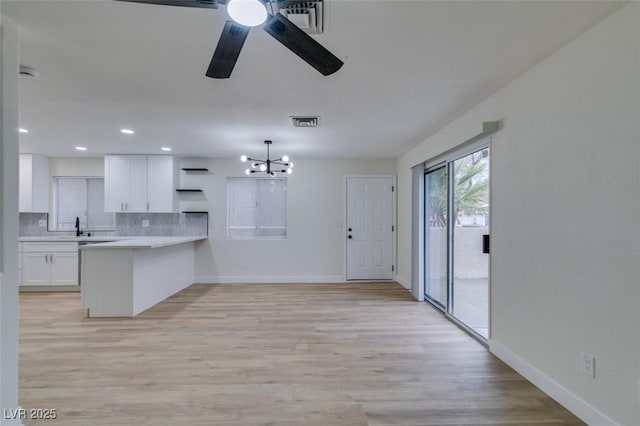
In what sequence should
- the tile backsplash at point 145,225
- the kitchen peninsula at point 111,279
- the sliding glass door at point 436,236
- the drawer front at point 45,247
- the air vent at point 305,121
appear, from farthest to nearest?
the tile backsplash at point 145,225 < the drawer front at point 45,247 < the sliding glass door at point 436,236 < the kitchen peninsula at point 111,279 < the air vent at point 305,121

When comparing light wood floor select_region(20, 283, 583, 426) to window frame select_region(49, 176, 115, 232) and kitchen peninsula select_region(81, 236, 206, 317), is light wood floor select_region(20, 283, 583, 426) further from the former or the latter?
window frame select_region(49, 176, 115, 232)

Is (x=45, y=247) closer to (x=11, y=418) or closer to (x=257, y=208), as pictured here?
(x=257, y=208)

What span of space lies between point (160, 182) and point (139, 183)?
0.37 metres

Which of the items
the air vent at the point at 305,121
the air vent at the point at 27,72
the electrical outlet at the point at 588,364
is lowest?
the electrical outlet at the point at 588,364

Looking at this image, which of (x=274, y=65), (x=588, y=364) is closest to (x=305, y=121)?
(x=274, y=65)

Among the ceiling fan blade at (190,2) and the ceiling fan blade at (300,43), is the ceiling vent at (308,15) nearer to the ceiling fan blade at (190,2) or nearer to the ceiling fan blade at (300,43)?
the ceiling fan blade at (300,43)

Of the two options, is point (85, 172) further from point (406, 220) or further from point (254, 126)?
point (406, 220)

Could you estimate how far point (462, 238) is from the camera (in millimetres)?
3592

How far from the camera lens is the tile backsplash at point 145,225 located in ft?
18.5

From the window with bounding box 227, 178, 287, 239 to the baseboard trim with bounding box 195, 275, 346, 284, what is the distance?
31.2 inches

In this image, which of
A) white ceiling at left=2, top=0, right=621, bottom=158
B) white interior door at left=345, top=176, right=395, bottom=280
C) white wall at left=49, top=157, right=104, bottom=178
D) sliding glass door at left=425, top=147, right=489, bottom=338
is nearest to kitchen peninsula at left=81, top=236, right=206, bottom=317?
white ceiling at left=2, top=0, right=621, bottom=158

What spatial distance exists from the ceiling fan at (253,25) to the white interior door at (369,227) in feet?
14.0

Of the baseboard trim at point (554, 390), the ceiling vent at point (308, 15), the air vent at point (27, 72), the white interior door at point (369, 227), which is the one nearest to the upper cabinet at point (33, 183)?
the air vent at point (27, 72)

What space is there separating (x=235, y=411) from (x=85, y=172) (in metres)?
5.91
